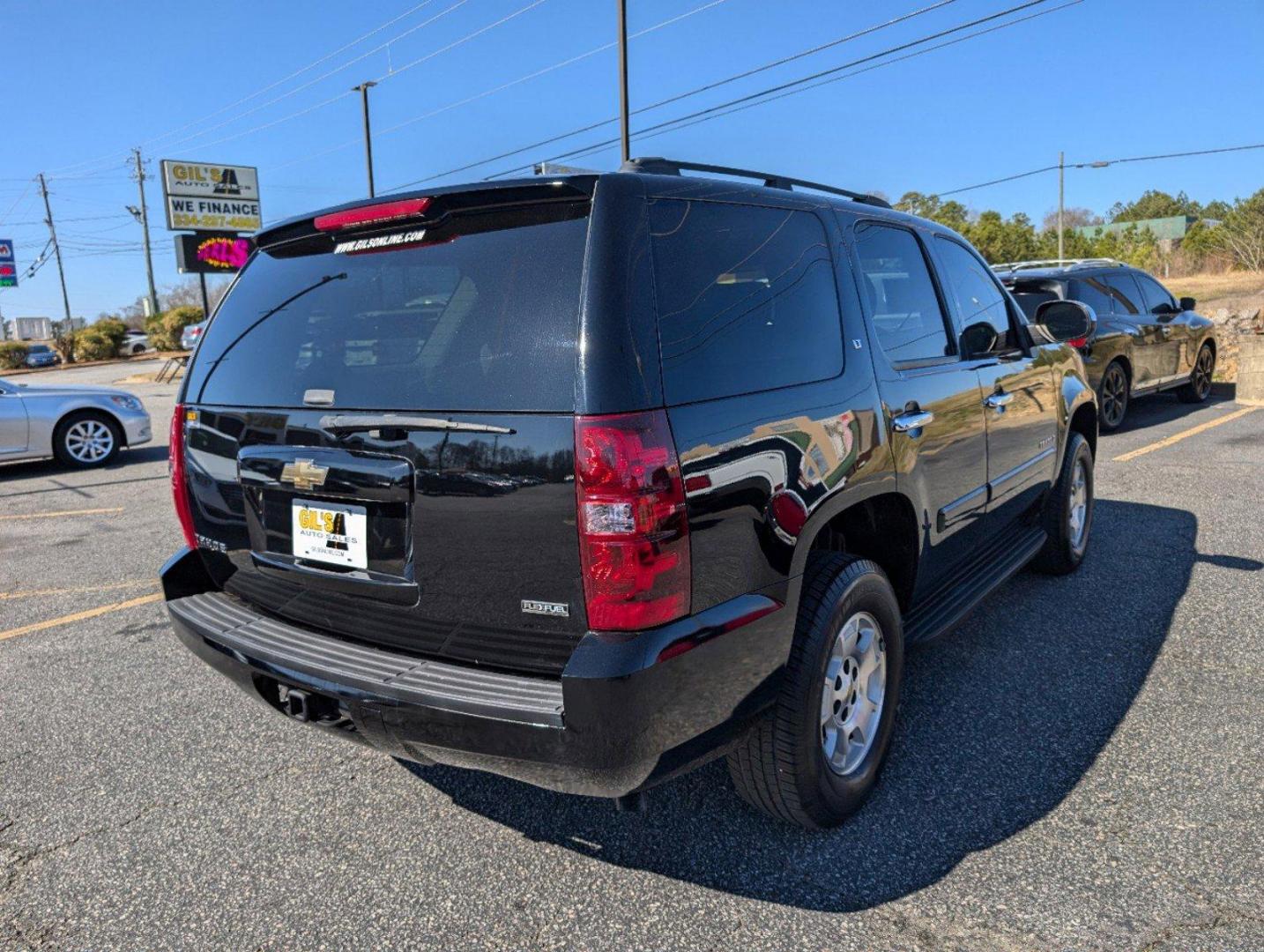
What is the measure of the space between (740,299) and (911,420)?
2.93 feet

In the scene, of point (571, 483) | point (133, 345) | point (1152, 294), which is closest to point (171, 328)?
point (133, 345)

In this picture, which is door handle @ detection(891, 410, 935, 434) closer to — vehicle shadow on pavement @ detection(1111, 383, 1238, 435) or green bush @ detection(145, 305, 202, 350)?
vehicle shadow on pavement @ detection(1111, 383, 1238, 435)

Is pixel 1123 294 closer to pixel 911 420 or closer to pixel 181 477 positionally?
pixel 911 420

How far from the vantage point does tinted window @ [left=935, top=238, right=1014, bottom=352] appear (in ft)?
12.6

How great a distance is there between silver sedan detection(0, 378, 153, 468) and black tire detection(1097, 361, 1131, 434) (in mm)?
11191

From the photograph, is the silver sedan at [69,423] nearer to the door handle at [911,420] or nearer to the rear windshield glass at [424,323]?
the rear windshield glass at [424,323]

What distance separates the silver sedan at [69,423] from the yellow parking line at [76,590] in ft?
18.0

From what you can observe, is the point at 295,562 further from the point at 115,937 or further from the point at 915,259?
the point at 915,259

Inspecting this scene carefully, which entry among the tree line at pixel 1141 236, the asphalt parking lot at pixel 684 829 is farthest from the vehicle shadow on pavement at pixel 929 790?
the tree line at pixel 1141 236

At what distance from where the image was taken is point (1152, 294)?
36.6 ft

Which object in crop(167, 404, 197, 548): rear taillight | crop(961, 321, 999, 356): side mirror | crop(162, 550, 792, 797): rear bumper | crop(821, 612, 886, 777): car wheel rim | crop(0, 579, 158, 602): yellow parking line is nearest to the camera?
crop(162, 550, 792, 797): rear bumper

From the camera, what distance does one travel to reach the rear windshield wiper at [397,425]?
217 centimetres

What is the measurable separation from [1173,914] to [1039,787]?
62 centimetres

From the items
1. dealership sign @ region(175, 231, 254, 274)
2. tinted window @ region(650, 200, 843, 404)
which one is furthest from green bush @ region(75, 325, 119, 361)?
tinted window @ region(650, 200, 843, 404)
